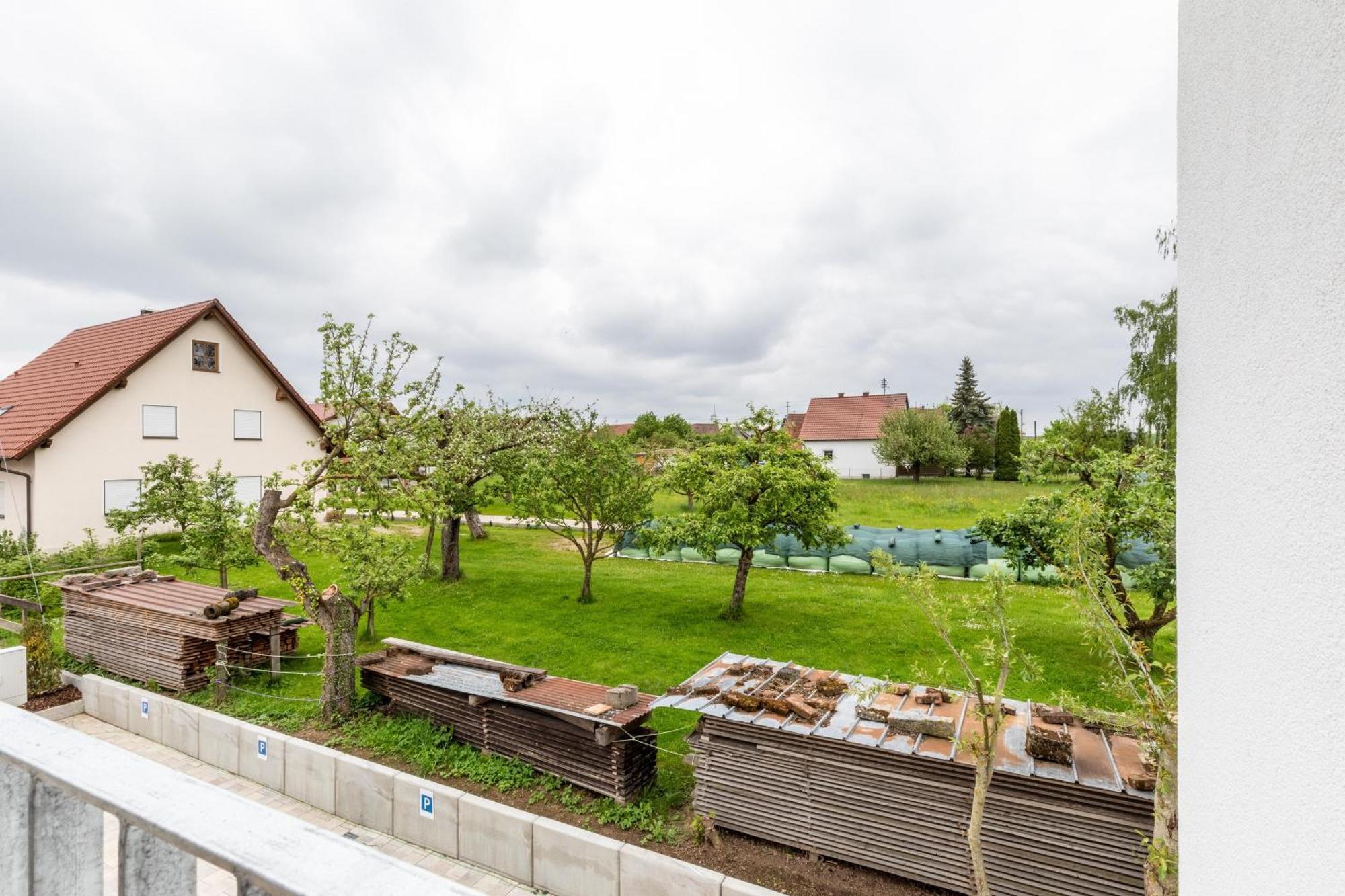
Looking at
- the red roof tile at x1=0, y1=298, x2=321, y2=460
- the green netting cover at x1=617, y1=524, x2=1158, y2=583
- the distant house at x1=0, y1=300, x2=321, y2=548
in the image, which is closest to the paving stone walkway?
the green netting cover at x1=617, y1=524, x2=1158, y2=583

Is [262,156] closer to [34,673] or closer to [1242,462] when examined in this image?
[34,673]

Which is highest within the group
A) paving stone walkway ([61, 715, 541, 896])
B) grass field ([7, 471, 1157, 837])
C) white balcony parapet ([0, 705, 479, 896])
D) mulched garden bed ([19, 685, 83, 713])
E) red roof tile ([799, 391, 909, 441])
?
red roof tile ([799, 391, 909, 441])

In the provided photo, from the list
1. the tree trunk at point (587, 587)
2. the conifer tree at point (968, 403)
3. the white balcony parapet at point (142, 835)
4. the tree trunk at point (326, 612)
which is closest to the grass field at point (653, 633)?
the tree trunk at point (587, 587)

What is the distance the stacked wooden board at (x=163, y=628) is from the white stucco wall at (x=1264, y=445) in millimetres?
11288

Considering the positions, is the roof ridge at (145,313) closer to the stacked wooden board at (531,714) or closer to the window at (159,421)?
the window at (159,421)

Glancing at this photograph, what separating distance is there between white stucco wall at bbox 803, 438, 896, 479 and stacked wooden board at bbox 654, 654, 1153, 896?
41.0 meters

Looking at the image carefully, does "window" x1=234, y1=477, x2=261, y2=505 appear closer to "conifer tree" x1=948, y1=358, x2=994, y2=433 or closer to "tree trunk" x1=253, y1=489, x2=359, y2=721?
"tree trunk" x1=253, y1=489, x2=359, y2=721

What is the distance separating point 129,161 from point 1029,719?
12.5 metres

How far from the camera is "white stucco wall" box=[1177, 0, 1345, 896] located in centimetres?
100

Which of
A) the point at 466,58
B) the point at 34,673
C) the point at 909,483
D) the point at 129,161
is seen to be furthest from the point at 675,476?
the point at 909,483

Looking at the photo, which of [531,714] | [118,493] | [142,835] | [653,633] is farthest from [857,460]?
[142,835]

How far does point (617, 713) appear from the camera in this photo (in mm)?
6895

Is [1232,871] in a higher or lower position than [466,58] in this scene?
lower

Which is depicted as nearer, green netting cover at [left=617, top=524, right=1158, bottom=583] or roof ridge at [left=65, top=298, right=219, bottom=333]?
green netting cover at [left=617, top=524, right=1158, bottom=583]
